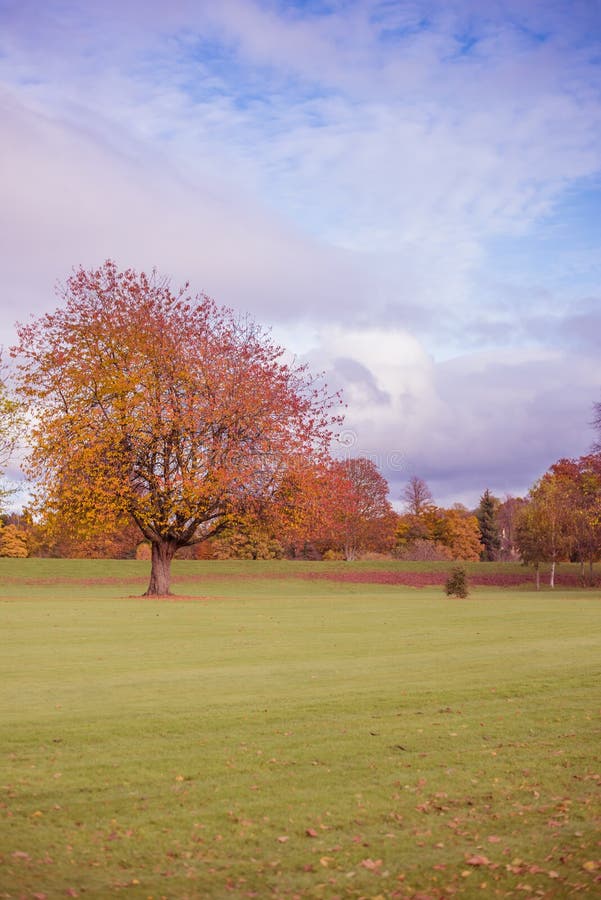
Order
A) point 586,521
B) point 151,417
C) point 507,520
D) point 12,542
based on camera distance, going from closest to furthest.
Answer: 1. point 151,417
2. point 586,521
3. point 12,542
4. point 507,520

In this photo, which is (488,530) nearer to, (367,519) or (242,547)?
(367,519)

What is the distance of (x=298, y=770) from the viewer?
8914 mm

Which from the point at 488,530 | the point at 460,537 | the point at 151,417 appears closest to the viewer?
the point at 151,417

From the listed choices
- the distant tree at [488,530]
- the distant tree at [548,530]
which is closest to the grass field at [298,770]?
the distant tree at [548,530]

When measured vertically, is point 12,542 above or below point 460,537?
below

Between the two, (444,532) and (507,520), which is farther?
(507,520)

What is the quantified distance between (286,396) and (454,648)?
1937 centimetres

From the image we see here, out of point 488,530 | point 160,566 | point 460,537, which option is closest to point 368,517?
point 460,537

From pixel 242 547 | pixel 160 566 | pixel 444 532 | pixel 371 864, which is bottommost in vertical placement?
pixel 371 864

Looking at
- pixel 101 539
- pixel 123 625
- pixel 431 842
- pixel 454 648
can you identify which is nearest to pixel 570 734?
pixel 431 842

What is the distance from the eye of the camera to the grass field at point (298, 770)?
6.31 metres

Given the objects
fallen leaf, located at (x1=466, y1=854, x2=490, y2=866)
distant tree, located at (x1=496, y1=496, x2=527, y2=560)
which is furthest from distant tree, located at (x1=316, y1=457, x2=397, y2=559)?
fallen leaf, located at (x1=466, y1=854, x2=490, y2=866)

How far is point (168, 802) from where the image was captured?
7.81 meters

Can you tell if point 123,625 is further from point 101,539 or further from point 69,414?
point 101,539
